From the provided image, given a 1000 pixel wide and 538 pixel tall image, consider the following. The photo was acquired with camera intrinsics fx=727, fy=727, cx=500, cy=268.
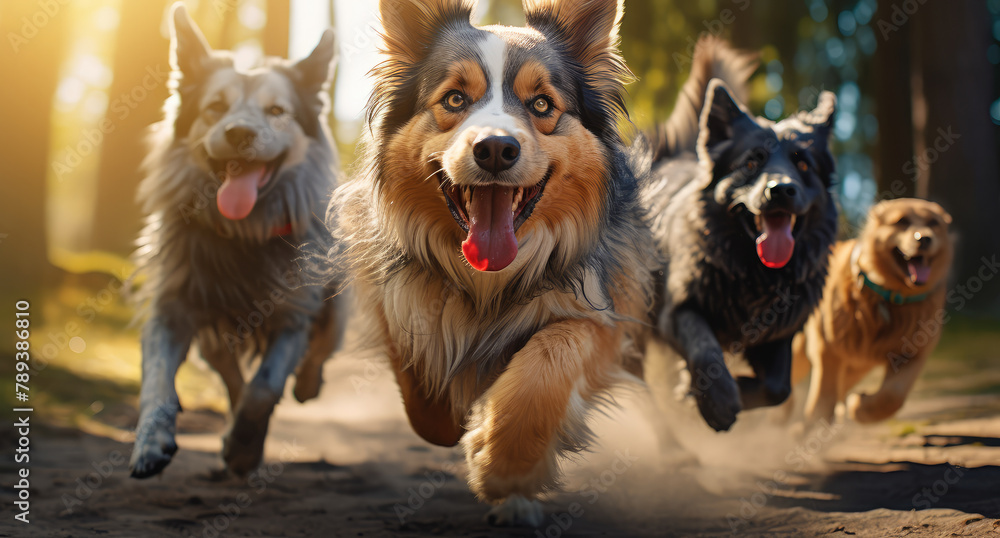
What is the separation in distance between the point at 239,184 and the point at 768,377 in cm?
333

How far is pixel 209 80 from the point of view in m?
4.24

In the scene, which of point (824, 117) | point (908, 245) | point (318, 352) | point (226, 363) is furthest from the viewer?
point (318, 352)

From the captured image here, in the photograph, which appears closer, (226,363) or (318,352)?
(226,363)

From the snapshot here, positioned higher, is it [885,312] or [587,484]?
[885,312]

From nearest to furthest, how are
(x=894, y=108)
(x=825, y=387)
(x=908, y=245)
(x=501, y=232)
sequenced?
(x=501, y=232)
(x=908, y=245)
(x=825, y=387)
(x=894, y=108)

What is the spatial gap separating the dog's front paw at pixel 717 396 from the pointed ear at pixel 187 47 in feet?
11.0

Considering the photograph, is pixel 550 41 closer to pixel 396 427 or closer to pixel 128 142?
pixel 396 427

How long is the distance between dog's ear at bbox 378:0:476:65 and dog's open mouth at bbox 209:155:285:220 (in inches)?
51.4

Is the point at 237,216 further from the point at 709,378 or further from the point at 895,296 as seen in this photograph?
the point at 895,296

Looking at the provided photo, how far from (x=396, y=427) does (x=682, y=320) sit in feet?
→ 11.0

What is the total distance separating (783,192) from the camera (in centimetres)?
383

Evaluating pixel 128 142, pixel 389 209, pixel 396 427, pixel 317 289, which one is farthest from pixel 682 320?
pixel 128 142

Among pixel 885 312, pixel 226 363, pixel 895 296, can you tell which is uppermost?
pixel 895 296

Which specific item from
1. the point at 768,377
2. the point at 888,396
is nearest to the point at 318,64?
the point at 768,377
